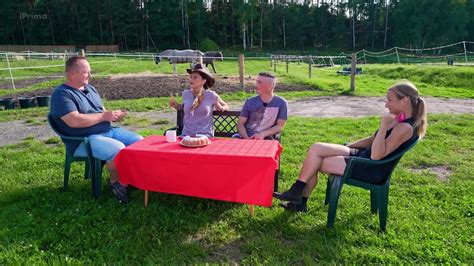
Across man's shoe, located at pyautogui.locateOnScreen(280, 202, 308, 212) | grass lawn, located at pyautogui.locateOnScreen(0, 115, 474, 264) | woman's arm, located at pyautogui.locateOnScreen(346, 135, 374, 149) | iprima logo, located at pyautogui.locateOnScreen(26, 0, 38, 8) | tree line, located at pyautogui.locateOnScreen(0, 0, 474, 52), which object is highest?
iprima logo, located at pyautogui.locateOnScreen(26, 0, 38, 8)

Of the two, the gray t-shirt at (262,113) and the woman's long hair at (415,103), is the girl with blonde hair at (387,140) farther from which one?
the gray t-shirt at (262,113)

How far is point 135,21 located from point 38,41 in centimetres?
1689

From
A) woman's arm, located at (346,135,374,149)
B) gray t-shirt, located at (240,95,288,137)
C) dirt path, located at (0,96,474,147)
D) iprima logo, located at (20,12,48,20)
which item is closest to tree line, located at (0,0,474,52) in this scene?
iprima logo, located at (20,12,48,20)

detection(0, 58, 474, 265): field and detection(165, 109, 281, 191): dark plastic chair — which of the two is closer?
detection(0, 58, 474, 265): field

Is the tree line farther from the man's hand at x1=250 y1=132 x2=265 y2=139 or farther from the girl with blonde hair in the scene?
the girl with blonde hair

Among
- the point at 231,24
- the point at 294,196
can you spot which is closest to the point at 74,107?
the point at 294,196

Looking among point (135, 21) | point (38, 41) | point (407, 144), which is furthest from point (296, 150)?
point (38, 41)

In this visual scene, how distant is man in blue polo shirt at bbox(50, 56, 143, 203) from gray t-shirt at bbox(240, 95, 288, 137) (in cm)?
151

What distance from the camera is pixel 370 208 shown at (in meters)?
→ 3.48

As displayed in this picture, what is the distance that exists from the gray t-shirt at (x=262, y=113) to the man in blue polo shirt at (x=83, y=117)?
151 cm

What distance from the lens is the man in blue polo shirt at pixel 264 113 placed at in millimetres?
3965

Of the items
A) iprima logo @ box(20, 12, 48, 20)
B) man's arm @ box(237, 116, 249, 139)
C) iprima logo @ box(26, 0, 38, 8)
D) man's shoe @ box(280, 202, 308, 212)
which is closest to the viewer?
man's shoe @ box(280, 202, 308, 212)

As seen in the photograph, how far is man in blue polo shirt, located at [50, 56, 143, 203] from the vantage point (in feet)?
11.4

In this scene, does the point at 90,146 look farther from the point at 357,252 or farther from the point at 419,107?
the point at 419,107
